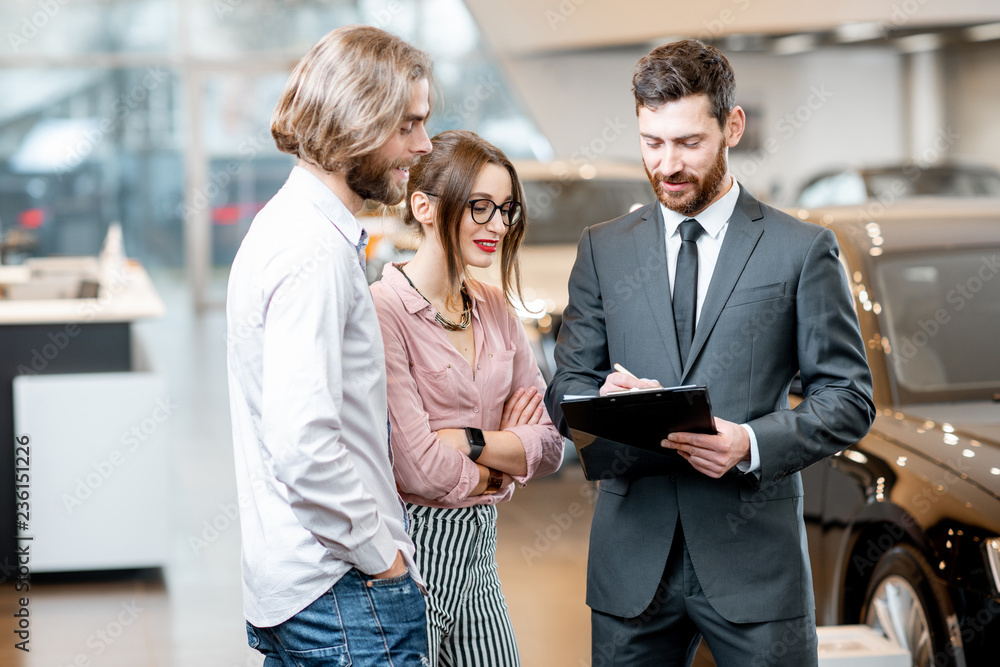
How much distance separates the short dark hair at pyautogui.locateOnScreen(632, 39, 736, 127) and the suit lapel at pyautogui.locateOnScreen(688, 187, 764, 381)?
19 cm

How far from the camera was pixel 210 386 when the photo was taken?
328 inches

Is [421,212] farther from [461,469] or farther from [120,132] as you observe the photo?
[120,132]

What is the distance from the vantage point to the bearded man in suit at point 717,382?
1.73 metres

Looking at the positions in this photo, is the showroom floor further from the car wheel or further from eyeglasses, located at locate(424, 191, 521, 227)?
eyeglasses, located at locate(424, 191, 521, 227)

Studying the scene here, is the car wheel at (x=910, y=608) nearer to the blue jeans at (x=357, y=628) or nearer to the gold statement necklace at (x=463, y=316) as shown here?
the gold statement necklace at (x=463, y=316)

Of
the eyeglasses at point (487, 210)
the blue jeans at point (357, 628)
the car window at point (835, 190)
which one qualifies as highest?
the car window at point (835, 190)

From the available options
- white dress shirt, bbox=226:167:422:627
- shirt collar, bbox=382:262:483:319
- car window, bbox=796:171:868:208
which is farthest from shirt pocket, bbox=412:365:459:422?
car window, bbox=796:171:868:208

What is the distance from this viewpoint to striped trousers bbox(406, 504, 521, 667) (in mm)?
1820

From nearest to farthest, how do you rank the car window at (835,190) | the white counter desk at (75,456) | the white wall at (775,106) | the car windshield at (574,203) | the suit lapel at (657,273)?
the suit lapel at (657,273) → the white counter desk at (75,456) → the car windshield at (574,203) → the car window at (835,190) → the white wall at (775,106)

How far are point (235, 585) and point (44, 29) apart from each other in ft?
38.8

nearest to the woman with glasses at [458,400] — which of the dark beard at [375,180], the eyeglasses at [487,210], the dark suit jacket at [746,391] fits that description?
the eyeglasses at [487,210]

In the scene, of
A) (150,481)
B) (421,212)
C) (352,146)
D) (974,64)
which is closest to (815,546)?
(421,212)

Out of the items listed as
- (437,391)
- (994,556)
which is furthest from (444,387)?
(994,556)

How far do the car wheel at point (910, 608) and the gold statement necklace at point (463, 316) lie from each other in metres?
1.45
